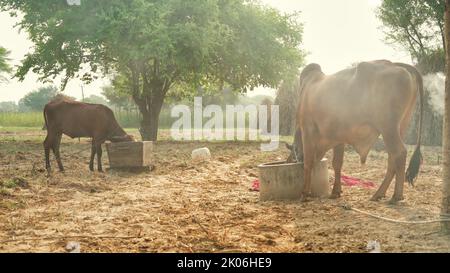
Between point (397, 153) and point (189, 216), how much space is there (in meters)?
3.04

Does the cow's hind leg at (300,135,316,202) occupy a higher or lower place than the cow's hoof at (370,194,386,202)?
higher

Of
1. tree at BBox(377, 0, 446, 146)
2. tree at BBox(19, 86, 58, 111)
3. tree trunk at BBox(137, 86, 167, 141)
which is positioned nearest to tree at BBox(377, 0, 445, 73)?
tree at BBox(377, 0, 446, 146)

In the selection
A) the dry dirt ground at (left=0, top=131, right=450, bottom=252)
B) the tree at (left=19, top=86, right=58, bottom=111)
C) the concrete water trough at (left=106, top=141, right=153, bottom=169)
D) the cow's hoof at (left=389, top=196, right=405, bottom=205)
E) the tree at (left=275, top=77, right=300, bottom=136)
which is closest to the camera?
the dry dirt ground at (left=0, top=131, right=450, bottom=252)

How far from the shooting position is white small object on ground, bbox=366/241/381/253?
13.6 feet

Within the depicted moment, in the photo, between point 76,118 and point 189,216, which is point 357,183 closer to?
point 189,216

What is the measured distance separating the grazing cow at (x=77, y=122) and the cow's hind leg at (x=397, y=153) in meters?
6.56

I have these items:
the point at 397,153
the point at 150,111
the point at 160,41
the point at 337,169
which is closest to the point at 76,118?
the point at 160,41

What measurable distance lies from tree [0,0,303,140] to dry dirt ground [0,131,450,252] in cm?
679

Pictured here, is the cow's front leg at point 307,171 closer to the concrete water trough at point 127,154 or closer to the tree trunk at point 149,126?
the concrete water trough at point 127,154

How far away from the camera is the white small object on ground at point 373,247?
13.6ft

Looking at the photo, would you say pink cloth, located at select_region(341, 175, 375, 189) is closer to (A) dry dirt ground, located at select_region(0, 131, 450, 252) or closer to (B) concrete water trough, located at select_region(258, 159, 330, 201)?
(A) dry dirt ground, located at select_region(0, 131, 450, 252)

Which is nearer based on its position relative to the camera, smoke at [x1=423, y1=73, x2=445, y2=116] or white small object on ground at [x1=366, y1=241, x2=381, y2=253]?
white small object on ground at [x1=366, y1=241, x2=381, y2=253]

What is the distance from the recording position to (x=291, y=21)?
21.6 meters

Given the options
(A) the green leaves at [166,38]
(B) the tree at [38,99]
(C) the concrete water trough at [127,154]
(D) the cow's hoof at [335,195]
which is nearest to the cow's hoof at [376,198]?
(D) the cow's hoof at [335,195]
